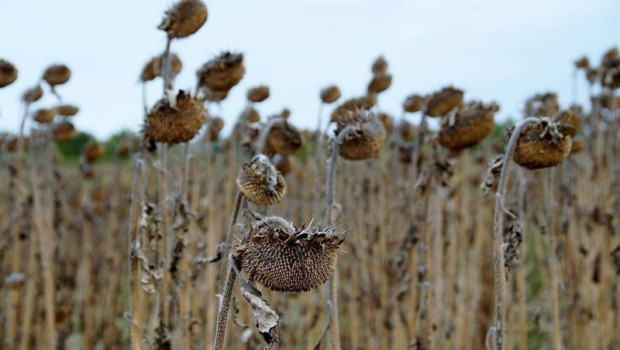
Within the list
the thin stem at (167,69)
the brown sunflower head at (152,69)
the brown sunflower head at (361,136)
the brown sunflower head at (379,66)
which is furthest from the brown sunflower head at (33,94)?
the brown sunflower head at (379,66)

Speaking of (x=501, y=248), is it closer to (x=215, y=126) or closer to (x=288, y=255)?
(x=288, y=255)

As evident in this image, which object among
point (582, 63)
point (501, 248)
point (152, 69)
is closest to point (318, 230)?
point (501, 248)

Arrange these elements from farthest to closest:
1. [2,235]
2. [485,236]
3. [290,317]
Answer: [485,236] < [290,317] < [2,235]

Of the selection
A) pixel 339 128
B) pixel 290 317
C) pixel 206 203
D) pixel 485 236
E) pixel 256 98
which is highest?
pixel 256 98

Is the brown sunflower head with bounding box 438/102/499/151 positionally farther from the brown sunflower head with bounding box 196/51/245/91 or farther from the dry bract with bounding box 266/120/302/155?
the brown sunflower head with bounding box 196/51/245/91

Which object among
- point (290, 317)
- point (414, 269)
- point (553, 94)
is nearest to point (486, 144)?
point (553, 94)

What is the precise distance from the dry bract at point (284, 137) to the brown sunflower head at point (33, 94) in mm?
1571

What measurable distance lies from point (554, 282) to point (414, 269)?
708 mm

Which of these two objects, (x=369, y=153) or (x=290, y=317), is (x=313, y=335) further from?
(x=369, y=153)

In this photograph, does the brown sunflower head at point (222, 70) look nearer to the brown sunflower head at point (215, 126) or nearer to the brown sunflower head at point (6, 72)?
the brown sunflower head at point (6, 72)

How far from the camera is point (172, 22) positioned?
246 cm

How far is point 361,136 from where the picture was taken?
2.50 metres

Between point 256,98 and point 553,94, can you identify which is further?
point 553,94

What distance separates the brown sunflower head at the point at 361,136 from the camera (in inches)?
98.4
